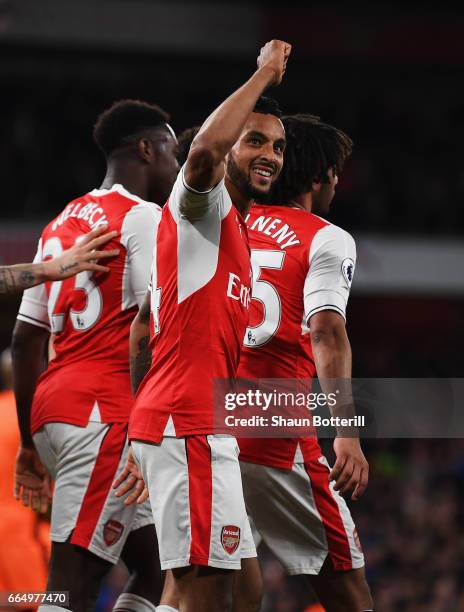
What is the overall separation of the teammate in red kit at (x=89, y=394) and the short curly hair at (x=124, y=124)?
206 millimetres

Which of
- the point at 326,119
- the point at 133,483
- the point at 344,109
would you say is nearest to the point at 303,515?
the point at 133,483

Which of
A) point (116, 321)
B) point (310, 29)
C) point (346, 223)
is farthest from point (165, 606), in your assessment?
point (310, 29)

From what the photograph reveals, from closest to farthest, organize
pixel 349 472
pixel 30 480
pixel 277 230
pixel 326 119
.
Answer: pixel 349 472
pixel 277 230
pixel 30 480
pixel 326 119

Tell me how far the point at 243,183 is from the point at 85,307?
90 centimetres

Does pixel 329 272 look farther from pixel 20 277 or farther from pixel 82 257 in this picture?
pixel 20 277

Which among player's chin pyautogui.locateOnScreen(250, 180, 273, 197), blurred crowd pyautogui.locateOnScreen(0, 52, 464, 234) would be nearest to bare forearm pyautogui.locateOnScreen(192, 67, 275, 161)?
player's chin pyautogui.locateOnScreen(250, 180, 273, 197)

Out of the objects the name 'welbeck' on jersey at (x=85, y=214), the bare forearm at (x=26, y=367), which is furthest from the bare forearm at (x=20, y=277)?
the bare forearm at (x=26, y=367)

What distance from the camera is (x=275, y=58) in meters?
3.09

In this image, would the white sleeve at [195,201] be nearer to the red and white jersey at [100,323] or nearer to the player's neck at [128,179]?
the red and white jersey at [100,323]

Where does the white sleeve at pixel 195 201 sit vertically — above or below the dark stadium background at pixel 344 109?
below

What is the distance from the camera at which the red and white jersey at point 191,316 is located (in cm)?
300

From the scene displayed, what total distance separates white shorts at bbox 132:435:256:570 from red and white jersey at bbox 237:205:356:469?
780 mm

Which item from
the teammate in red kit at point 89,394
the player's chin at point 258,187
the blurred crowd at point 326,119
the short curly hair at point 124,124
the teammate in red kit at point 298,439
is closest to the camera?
the player's chin at point 258,187

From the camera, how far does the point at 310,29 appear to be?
15891mm
